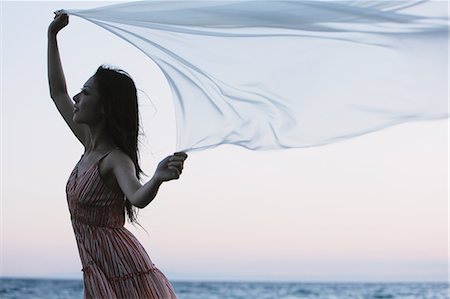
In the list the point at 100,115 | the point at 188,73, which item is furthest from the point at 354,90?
the point at 100,115

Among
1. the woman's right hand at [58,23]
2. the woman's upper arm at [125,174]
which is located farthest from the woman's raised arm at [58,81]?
the woman's upper arm at [125,174]

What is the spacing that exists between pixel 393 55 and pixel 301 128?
1.77 ft

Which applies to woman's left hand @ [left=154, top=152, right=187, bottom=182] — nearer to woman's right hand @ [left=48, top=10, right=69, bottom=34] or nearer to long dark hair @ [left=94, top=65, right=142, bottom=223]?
long dark hair @ [left=94, top=65, right=142, bottom=223]

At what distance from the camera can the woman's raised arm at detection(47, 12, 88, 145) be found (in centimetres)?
490

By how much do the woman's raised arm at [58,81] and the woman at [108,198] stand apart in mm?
326

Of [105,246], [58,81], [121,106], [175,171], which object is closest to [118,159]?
[121,106]

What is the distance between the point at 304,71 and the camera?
14.9ft

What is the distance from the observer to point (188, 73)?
186 inches

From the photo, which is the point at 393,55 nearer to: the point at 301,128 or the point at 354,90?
the point at 354,90

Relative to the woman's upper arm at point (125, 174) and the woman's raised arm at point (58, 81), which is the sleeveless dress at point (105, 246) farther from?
the woman's raised arm at point (58, 81)

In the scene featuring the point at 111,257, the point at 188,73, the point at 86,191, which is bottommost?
the point at 111,257

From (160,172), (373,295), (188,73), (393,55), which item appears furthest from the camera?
(373,295)

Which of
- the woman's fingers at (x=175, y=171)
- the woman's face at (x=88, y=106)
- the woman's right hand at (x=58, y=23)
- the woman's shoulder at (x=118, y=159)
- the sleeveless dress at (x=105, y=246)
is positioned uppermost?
the woman's right hand at (x=58, y=23)

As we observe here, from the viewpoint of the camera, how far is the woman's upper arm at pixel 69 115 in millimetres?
4910
